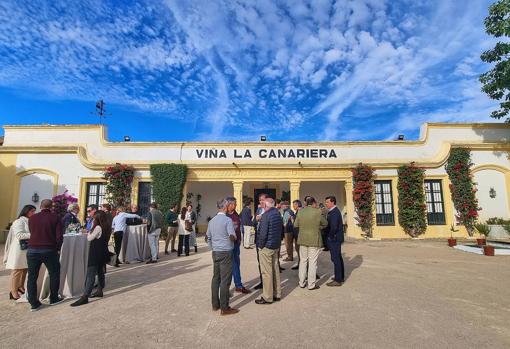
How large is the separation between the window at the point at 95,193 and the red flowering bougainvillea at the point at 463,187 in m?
17.1

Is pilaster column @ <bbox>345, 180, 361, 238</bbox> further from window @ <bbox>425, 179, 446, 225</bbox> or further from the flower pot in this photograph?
the flower pot

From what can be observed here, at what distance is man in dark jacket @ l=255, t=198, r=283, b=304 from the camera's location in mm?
4697

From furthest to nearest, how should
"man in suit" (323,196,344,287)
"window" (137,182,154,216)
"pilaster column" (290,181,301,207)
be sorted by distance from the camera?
"pilaster column" (290,181,301,207)
"window" (137,182,154,216)
"man in suit" (323,196,344,287)

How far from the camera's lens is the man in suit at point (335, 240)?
227 inches

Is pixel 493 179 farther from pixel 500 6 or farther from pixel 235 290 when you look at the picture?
pixel 235 290

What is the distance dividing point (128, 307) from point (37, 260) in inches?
64.8

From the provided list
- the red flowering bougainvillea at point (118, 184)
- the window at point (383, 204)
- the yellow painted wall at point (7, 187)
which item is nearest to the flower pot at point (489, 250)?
the window at point (383, 204)

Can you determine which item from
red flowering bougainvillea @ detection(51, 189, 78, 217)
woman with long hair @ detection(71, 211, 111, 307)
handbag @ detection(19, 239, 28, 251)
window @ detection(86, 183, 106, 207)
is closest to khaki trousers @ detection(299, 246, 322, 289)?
woman with long hair @ detection(71, 211, 111, 307)

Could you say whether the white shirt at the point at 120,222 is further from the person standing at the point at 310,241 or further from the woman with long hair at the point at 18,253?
the person standing at the point at 310,241

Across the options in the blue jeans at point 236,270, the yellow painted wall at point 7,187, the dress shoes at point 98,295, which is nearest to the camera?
the dress shoes at point 98,295

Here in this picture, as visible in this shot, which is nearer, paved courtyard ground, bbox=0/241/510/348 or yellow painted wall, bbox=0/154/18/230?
paved courtyard ground, bbox=0/241/510/348

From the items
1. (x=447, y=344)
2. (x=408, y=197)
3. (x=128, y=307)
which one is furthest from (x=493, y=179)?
(x=128, y=307)

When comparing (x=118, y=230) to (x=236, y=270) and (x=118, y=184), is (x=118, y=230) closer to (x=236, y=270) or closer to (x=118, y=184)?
(x=236, y=270)

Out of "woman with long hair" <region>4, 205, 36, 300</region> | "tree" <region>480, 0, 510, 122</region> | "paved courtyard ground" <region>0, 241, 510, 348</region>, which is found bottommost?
"paved courtyard ground" <region>0, 241, 510, 348</region>
